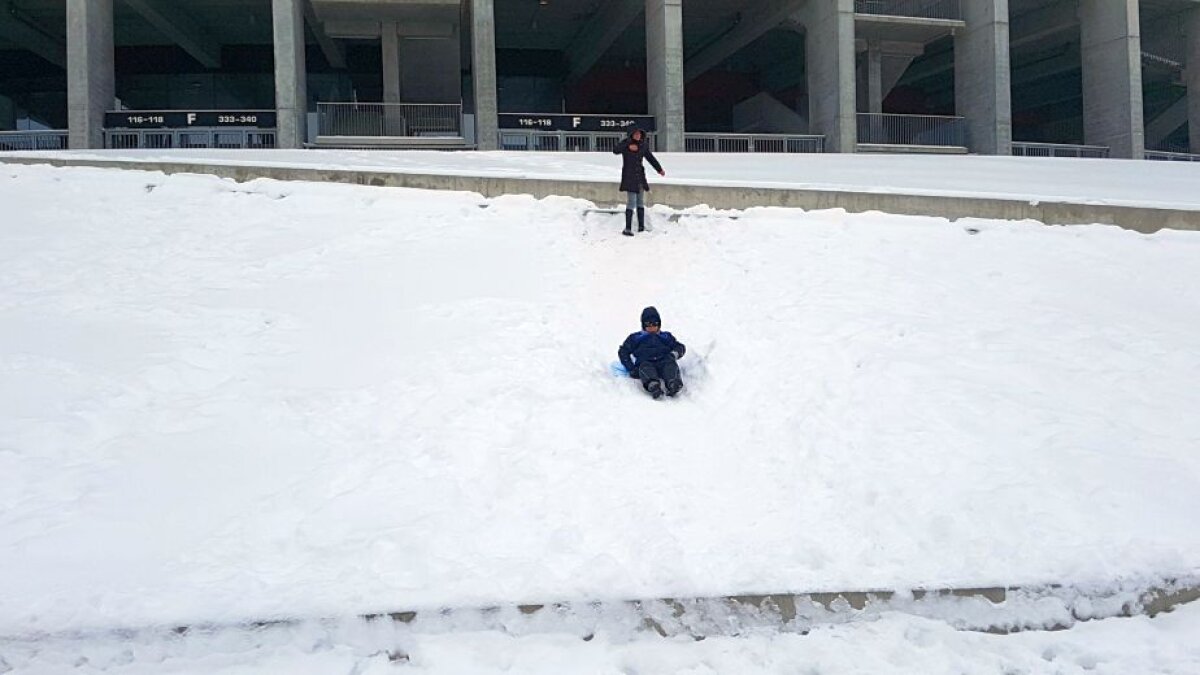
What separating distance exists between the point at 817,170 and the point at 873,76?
1525 centimetres

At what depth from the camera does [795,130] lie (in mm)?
32531

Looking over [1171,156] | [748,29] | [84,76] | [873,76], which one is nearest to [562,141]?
[748,29]

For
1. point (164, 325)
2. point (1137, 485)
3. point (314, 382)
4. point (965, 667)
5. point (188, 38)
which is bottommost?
point (965, 667)

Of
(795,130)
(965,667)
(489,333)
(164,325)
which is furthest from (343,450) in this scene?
(795,130)

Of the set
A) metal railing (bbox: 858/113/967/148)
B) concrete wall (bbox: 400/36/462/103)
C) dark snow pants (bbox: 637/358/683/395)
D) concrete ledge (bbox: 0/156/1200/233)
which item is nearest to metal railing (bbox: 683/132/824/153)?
metal railing (bbox: 858/113/967/148)

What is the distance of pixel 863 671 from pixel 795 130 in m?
30.5

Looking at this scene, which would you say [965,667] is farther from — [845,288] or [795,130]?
[795,130]

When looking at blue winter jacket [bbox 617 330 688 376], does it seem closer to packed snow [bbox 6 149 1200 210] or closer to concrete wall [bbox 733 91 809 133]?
packed snow [bbox 6 149 1200 210]

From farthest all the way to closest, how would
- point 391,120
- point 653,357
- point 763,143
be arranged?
point 763,143, point 391,120, point 653,357

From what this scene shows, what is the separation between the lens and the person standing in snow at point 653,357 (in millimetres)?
7477

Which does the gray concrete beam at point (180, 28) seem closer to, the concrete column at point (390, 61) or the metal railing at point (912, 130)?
the concrete column at point (390, 61)

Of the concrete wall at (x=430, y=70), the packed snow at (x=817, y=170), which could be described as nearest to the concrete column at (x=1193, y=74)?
the packed snow at (x=817, y=170)

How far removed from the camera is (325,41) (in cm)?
3212

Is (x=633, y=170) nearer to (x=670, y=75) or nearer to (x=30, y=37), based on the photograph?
(x=670, y=75)
